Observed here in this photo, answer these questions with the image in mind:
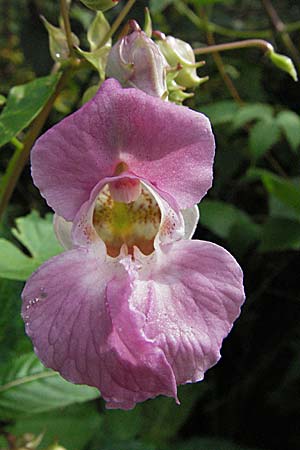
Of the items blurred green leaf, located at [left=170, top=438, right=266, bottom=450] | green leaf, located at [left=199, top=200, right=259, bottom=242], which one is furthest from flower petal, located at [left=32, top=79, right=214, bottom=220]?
blurred green leaf, located at [left=170, top=438, right=266, bottom=450]

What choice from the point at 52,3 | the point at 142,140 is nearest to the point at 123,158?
the point at 142,140

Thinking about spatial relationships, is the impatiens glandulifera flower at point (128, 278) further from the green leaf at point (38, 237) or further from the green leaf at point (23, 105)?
the green leaf at point (38, 237)

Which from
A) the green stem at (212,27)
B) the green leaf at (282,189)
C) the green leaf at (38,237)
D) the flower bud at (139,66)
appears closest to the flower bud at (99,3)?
the flower bud at (139,66)

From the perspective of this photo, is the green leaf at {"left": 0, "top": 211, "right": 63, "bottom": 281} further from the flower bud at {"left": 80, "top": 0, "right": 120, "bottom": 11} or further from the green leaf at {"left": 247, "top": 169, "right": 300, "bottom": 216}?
the green leaf at {"left": 247, "top": 169, "right": 300, "bottom": 216}

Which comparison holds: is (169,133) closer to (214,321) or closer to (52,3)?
(214,321)

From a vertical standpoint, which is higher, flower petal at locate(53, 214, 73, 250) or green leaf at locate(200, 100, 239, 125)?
flower petal at locate(53, 214, 73, 250)

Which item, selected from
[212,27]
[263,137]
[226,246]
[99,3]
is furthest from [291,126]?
[99,3]

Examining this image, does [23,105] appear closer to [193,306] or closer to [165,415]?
[193,306]
